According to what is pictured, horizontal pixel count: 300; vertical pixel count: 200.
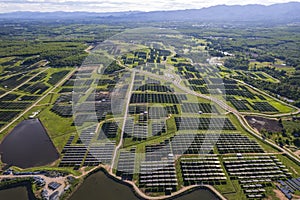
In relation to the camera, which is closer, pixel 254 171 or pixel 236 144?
pixel 254 171

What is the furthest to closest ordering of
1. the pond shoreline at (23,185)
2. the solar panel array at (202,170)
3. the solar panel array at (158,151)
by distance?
the solar panel array at (158,151), the solar panel array at (202,170), the pond shoreline at (23,185)

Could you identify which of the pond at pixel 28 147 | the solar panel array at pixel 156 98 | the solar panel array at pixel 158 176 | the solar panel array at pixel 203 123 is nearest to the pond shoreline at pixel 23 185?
the pond at pixel 28 147

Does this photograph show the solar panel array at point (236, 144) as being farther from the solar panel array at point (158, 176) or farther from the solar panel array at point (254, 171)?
the solar panel array at point (158, 176)

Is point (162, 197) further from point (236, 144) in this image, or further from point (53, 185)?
point (236, 144)

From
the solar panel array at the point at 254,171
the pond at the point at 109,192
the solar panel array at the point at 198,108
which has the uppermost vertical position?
the solar panel array at the point at 198,108

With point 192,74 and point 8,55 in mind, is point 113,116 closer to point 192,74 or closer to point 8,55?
point 192,74

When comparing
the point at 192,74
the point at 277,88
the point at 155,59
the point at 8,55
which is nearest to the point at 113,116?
the point at 192,74

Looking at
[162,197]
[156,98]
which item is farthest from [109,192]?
[156,98]

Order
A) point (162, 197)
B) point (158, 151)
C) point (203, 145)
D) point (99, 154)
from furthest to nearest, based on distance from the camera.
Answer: point (203, 145) < point (158, 151) < point (99, 154) < point (162, 197)
